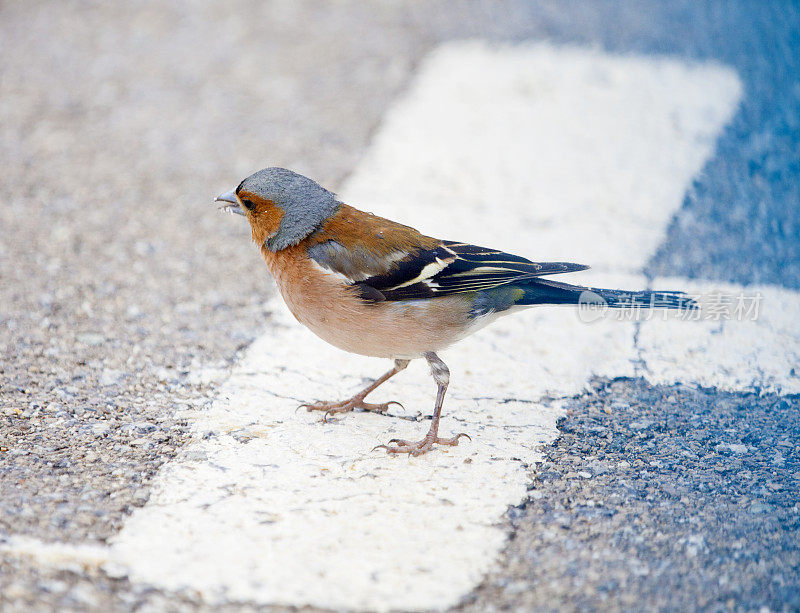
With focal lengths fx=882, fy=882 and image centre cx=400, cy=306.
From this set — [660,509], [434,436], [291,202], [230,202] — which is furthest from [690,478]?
[230,202]

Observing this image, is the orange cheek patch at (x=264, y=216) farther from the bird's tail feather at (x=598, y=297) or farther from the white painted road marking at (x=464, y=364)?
the bird's tail feather at (x=598, y=297)

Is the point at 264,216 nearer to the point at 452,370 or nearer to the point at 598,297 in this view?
the point at 452,370

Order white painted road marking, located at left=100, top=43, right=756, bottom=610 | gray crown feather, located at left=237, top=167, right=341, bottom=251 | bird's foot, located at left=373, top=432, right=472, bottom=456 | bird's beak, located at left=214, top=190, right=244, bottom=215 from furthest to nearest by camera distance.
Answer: bird's beak, located at left=214, top=190, right=244, bottom=215, gray crown feather, located at left=237, top=167, right=341, bottom=251, bird's foot, located at left=373, top=432, right=472, bottom=456, white painted road marking, located at left=100, top=43, right=756, bottom=610

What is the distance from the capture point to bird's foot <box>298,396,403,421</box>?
3859 millimetres

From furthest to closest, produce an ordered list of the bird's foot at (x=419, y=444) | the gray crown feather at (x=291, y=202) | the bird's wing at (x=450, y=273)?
Answer: the gray crown feather at (x=291, y=202) → the bird's wing at (x=450, y=273) → the bird's foot at (x=419, y=444)

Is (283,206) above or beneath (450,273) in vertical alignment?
above

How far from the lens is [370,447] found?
3.67 meters

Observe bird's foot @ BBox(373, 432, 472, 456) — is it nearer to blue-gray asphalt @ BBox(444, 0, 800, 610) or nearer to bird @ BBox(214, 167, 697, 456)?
bird @ BBox(214, 167, 697, 456)

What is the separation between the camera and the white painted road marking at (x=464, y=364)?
9.61ft

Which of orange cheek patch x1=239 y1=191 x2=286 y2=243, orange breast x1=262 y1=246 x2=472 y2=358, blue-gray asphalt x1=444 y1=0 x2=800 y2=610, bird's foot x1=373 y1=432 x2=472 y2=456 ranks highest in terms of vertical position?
orange cheek patch x1=239 y1=191 x2=286 y2=243

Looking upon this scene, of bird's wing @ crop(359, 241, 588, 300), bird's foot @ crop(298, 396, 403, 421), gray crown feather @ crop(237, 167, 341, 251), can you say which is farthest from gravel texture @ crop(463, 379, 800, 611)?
gray crown feather @ crop(237, 167, 341, 251)

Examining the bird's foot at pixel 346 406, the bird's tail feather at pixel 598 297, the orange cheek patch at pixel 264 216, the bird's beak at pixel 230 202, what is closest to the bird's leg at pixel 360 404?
the bird's foot at pixel 346 406

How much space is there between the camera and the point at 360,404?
3938mm

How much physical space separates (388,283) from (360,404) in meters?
0.61
